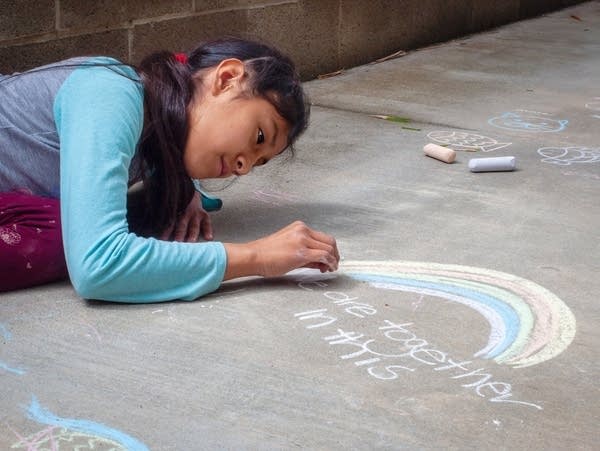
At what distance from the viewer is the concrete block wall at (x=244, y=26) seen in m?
4.06

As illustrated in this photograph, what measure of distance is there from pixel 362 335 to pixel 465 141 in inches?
83.0

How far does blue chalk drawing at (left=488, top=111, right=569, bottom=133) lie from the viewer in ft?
15.0

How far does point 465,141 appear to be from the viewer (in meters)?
4.30

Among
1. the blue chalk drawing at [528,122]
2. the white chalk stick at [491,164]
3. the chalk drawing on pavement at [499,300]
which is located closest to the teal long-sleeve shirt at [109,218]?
the chalk drawing on pavement at [499,300]

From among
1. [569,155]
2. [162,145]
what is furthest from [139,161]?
[569,155]

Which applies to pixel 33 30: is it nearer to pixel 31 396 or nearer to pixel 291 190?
pixel 291 190

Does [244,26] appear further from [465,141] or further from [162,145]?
[162,145]

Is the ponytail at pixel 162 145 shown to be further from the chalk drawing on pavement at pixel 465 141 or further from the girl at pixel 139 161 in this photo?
the chalk drawing on pavement at pixel 465 141

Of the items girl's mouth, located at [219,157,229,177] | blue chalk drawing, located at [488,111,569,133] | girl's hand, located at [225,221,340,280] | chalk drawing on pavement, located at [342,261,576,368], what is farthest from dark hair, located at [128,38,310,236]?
blue chalk drawing, located at [488,111,569,133]

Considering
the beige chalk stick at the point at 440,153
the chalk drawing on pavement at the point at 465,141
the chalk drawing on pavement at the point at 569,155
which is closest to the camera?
the beige chalk stick at the point at 440,153

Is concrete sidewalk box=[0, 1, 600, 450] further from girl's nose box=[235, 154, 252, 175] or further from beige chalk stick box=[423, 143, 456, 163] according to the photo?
girl's nose box=[235, 154, 252, 175]

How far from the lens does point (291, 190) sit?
3.55 metres

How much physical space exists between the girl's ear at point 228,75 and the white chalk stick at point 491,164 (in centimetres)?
141

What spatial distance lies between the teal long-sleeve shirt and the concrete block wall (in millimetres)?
1675
